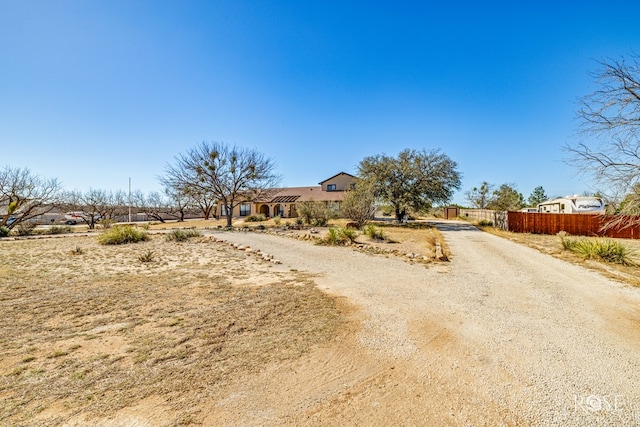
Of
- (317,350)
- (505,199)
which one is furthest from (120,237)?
(505,199)

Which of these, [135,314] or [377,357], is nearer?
[377,357]

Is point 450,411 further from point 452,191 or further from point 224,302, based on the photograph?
A: point 452,191

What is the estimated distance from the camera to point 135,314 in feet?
15.0

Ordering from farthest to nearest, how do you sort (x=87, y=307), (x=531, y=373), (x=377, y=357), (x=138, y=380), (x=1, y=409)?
(x=87, y=307) < (x=377, y=357) < (x=531, y=373) < (x=138, y=380) < (x=1, y=409)

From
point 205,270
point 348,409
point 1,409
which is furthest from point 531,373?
point 205,270

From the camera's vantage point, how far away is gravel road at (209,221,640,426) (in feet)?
7.95

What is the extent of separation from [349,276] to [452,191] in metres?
21.7

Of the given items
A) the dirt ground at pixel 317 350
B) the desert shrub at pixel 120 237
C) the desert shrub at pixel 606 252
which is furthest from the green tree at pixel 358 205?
the dirt ground at pixel 317 350

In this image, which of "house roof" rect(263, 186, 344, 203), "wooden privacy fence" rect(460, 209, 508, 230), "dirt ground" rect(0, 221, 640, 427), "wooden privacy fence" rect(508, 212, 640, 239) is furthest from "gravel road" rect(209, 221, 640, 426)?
"house roof" rect(263, 186, 344, 203)

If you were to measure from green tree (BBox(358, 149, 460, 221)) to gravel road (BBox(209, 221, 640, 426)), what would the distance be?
19.6 m

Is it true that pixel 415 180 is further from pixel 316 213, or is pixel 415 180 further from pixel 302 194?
pixel 302 194

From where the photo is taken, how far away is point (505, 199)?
4109 cm

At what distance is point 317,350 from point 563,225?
21.8m

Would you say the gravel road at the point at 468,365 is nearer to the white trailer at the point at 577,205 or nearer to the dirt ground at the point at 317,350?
the dirt ground at the point at 317,350
